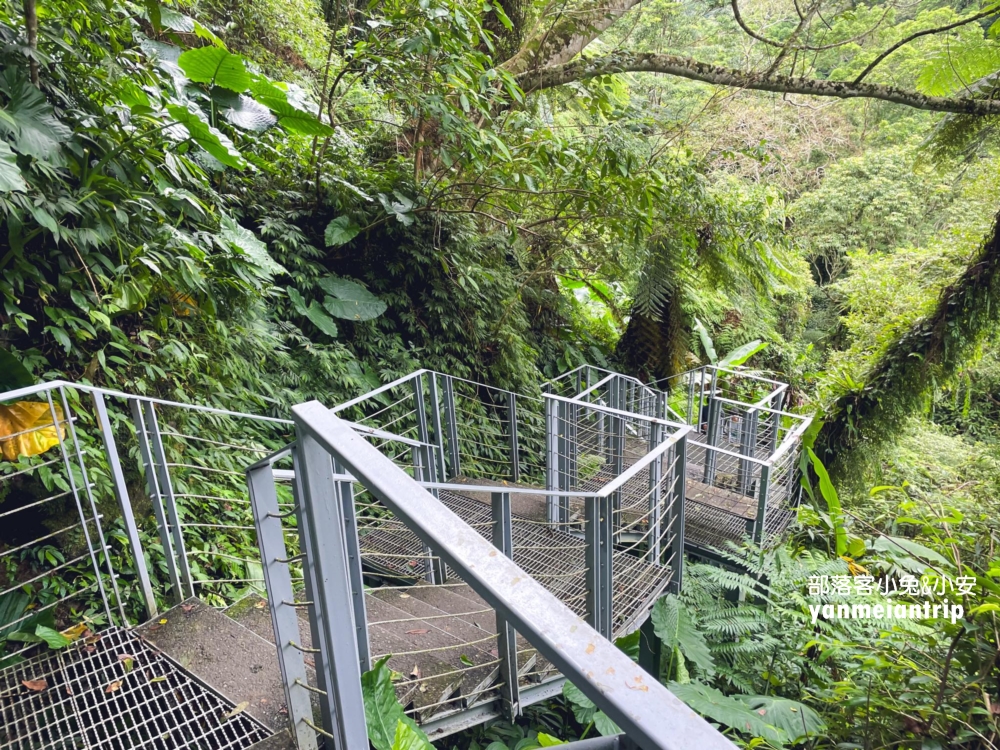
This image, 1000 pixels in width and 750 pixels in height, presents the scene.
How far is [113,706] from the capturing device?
74.2 inches

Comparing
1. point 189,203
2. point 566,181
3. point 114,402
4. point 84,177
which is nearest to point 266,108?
point 189,203

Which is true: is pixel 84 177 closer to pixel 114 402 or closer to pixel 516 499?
pixel 114 402

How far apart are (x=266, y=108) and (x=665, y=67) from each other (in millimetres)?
3764

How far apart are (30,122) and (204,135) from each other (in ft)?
2.35

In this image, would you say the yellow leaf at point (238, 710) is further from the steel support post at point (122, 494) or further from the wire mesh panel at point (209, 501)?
the wire mesh panel at point (209, 501)

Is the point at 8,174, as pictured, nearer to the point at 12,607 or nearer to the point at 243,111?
the point at 12,607

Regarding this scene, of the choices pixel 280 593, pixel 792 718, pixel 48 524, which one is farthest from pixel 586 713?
pixel 48 524

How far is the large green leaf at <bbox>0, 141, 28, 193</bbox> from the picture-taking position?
2.15 m

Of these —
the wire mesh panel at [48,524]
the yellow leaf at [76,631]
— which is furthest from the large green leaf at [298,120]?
the yellow leaf at [76,631]

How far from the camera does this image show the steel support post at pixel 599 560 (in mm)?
2598

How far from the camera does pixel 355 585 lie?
173cm

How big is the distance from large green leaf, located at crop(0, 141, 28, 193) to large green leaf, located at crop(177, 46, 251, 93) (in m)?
1.46

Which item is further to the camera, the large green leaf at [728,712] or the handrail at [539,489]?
the large green leaf at [728,712]

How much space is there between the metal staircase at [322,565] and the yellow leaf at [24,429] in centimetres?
3
